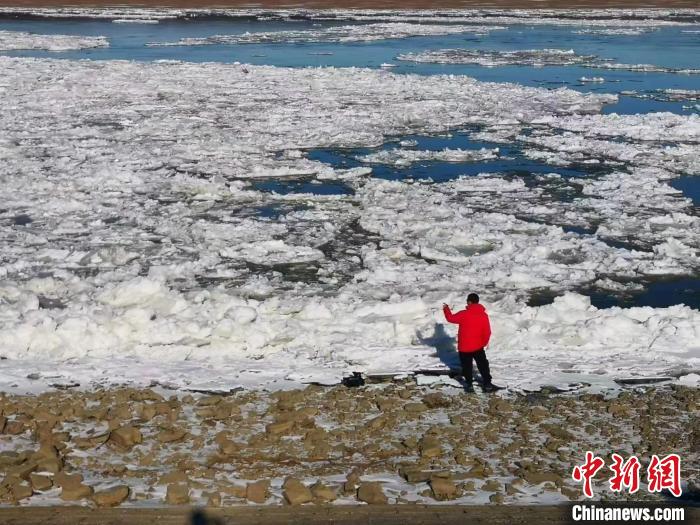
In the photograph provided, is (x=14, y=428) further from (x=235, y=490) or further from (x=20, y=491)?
(x=235, y=490)

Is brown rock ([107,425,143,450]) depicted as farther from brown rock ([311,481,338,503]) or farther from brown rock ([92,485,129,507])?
brown rock ([311,481,338,503])

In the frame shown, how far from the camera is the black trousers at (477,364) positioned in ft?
26.0

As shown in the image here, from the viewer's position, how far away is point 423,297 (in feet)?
33.7

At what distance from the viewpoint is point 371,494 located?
235 inches

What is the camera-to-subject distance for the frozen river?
8938mm

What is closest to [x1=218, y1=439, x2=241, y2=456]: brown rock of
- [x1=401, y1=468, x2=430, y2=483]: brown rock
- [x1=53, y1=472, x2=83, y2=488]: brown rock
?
[x1=53, y1=472, x2=83, y2=488]: brown rock

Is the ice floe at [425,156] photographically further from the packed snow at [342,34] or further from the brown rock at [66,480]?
the packed snow at [342,34]

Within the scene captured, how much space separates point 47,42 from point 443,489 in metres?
39.6

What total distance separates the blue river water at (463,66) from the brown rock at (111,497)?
6.19 metres

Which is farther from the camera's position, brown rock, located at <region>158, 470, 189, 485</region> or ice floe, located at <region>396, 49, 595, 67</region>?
ice floe, located at <region>396, 49, 595, 67</region>

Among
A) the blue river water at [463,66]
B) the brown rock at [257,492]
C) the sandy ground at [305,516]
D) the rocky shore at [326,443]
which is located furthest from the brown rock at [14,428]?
the blue river water at [463,66]

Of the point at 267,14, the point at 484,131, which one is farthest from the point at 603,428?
the point at 267,14

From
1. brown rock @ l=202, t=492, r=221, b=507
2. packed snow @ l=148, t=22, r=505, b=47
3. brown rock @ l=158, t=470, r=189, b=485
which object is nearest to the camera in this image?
brown rock @ l=202, t=492, r=221, b=507

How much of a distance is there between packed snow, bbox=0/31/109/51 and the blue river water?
100 cm
